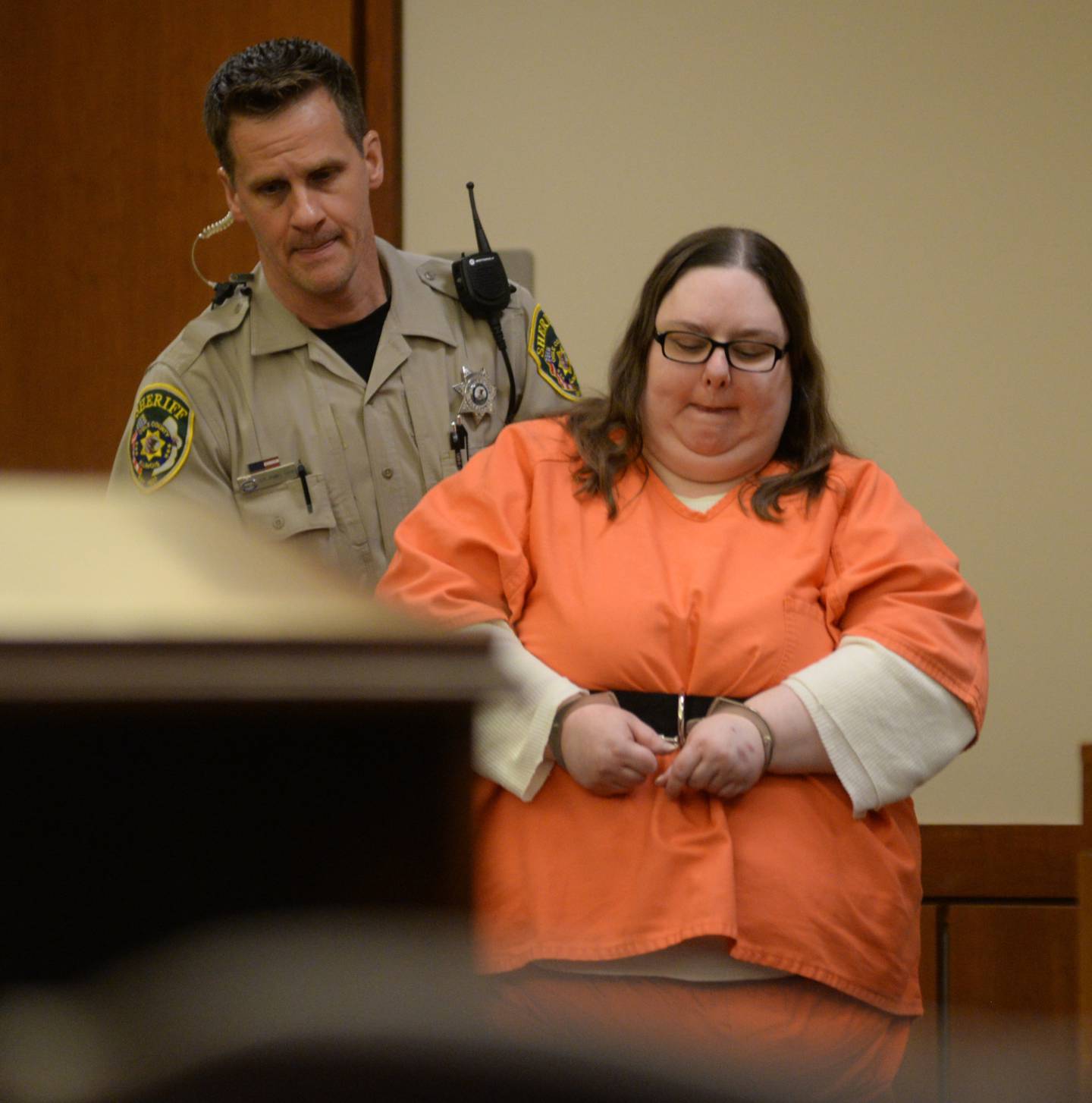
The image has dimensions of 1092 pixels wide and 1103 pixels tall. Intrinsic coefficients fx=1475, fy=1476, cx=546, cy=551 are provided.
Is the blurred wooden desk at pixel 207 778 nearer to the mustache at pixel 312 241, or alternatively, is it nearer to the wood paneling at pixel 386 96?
the mustache at pixel 312 241

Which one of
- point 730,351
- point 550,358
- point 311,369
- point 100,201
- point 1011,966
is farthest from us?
point 100,201

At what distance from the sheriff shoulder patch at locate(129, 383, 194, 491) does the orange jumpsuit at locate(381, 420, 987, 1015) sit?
50 centimetres

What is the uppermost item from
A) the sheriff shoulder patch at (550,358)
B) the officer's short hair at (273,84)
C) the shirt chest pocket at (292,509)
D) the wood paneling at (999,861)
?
the officer's short hair at (273,84)

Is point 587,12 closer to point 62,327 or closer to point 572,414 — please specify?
point 62,327

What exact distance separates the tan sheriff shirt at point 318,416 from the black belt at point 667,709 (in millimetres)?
636

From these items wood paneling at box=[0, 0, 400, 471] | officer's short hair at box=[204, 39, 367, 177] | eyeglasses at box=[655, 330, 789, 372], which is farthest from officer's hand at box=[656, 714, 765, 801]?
wood paneling at box=[0, 0, 400, 471]

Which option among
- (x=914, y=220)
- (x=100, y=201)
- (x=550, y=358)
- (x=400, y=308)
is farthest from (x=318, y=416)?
(x=914, y=220)

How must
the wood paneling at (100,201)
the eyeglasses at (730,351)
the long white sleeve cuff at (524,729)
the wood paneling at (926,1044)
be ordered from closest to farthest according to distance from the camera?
the wood paneling at (926,1044)
the long white sleeve cuff at (524,729)
the eyeglasses at (730,351)
the wood paneling at (100,201)

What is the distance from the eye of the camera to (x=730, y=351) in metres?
1.70

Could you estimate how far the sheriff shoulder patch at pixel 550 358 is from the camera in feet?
7.39

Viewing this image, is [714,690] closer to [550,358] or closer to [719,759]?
[719,759]

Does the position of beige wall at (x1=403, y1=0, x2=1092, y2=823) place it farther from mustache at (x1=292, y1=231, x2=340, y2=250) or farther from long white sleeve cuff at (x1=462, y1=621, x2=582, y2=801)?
long white sleeve cuff at (x1=462, y1=621, x2=582, y2=801)

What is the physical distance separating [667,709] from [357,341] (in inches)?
36.3

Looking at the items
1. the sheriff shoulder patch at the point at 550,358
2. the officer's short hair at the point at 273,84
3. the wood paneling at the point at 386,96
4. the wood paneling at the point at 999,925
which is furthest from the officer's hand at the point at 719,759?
the wood paneling at the point at 386,96
